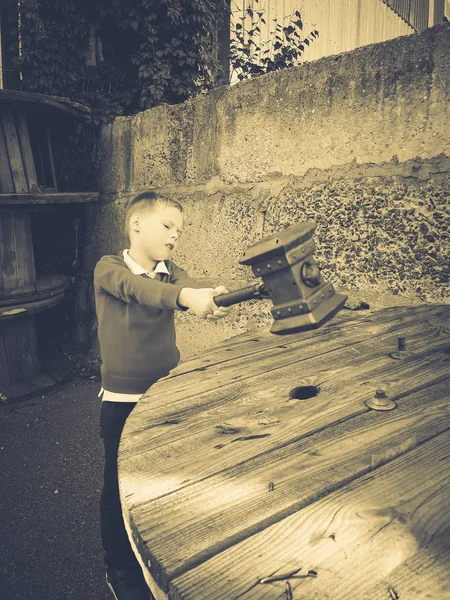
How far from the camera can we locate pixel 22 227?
132 inches

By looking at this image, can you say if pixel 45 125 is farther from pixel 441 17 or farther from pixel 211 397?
pixel 441 17

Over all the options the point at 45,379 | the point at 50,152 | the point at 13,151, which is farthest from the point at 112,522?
the point at 50,152

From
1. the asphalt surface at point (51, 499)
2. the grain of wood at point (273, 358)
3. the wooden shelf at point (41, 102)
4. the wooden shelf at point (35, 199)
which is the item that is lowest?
the asphalt surface at point (51, 499)

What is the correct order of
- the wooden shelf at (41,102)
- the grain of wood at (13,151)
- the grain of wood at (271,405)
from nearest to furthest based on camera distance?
1. the grain of wood at (271,405)
2. the wooden shelf at (41,102)
3. the grain of wood at (13,151)

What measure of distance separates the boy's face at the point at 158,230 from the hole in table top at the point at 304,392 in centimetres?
79

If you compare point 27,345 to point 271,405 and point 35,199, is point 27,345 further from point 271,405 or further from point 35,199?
point 271,405

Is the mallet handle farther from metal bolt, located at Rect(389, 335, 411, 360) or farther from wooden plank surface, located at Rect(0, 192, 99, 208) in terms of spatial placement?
wooden plank surface, located at Rect(0, 192, 99, 208)

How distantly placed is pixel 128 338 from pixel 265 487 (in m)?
1.05

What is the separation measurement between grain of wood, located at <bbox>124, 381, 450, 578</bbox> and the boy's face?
3.27 ft

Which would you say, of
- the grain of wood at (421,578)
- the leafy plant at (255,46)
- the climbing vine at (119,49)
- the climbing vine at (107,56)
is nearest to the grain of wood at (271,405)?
the grain of wood at (421,578)

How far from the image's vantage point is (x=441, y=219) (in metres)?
1.98

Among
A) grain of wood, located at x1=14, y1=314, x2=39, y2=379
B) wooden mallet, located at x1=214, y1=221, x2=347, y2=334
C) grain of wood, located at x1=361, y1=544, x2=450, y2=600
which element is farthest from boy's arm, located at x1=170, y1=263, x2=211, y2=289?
grain of wood, located at x1=14, y1=314, x2=39, y2=379

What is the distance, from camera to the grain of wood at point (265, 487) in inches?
26.3

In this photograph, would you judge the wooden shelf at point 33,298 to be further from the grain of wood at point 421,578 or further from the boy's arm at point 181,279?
the grain of wood at point 421,578
